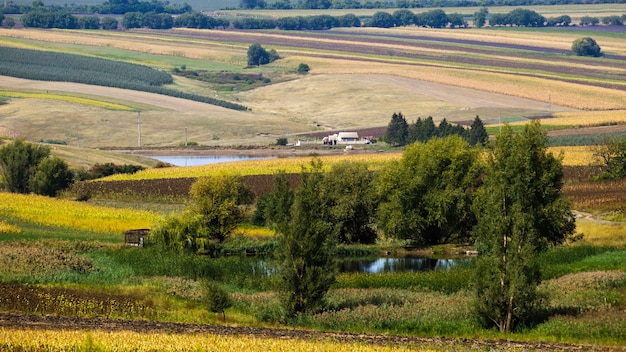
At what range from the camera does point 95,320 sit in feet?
138

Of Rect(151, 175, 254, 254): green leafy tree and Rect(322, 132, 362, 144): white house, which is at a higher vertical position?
Rect(151, 175, 254, 254): green leafy tree

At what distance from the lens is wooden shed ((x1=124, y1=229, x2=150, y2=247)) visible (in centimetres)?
6664

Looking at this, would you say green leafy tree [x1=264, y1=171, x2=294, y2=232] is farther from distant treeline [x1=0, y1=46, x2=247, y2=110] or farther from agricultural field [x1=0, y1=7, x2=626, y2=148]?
distant treeline [x1=0, y1=46, x2=247, y2=110]

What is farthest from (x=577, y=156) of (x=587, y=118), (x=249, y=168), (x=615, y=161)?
(x=587, y=118)

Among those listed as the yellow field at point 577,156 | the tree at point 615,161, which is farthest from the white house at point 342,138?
the tree at point 615,161

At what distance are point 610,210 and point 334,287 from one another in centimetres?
3000

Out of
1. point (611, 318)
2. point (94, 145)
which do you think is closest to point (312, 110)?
point (94, 145)

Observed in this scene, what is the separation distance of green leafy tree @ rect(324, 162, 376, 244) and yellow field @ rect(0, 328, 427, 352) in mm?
37169

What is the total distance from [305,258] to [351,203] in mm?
27764

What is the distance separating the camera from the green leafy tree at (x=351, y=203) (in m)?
74.7

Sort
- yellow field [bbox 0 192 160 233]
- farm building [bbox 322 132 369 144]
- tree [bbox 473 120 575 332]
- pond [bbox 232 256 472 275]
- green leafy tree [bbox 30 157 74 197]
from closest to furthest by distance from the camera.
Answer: tree [bbox 473 120 575 332]
pond [bbox 232 256 472 275]
yellow field [bbox 0 192 160 233]
green leafy tree [bbox 30 157 74 197]
farm building [bbox 322 132 369 144]

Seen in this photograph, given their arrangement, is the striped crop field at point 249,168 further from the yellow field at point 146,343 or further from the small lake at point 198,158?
the yellow field at point 146,343

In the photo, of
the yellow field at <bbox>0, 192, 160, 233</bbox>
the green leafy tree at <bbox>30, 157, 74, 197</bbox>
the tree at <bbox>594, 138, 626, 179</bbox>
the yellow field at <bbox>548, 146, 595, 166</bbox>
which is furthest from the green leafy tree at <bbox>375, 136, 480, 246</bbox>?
the green leafy tree at <bbox>30, 157, 74, 197</bbox>

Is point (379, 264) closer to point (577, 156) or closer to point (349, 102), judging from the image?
point (577, 156)
